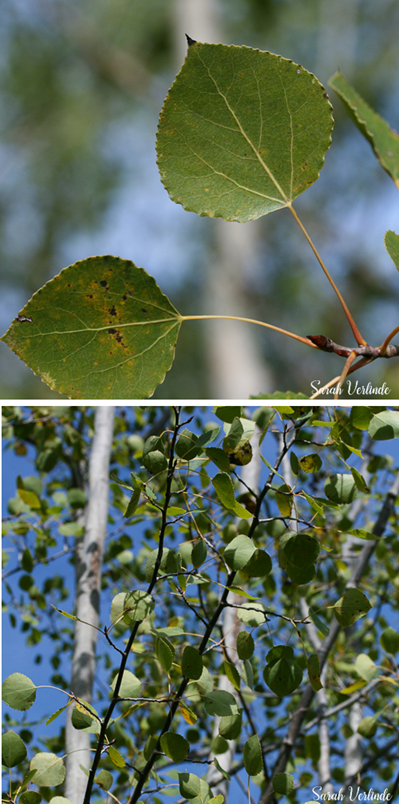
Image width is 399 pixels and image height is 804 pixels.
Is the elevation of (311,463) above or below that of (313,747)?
above

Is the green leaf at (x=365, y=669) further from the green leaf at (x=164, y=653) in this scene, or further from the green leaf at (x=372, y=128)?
the green leaf at (x=372, y=128)

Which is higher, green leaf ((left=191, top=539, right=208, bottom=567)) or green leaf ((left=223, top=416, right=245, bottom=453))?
green leaf ((left=223, top=416, right=245, bottom=453))

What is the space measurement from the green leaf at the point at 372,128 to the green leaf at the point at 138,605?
0.53ft

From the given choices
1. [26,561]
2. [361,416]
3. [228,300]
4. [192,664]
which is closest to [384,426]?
[361,416]

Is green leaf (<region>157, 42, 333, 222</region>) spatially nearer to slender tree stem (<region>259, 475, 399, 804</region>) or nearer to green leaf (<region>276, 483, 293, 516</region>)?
green leaf (<region>276, 483, 293, 516</region>)

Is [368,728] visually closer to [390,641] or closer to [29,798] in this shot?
[390,641]

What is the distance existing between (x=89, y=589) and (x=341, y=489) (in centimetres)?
31

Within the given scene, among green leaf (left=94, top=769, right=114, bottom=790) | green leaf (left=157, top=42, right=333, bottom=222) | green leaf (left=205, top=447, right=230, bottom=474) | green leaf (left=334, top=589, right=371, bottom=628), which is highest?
green leaf (left=157, top=42, right=333, bottom=222)

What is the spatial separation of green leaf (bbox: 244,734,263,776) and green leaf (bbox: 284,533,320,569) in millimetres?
75

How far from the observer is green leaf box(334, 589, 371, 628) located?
0.74ft

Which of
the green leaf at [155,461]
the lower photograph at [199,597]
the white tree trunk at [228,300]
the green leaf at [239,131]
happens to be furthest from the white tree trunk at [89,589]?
the white tree trunk at [228,300]

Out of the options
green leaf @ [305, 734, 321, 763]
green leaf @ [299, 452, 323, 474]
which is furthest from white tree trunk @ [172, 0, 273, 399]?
green leaf @ [299, 452, 323, 474]

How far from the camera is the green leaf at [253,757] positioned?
229 millimetres

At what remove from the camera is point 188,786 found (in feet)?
0.72
